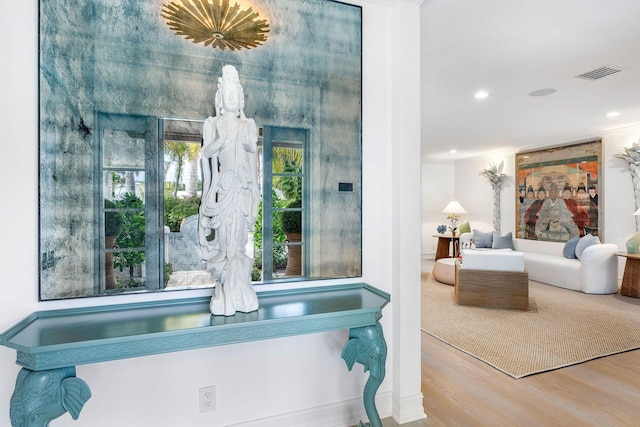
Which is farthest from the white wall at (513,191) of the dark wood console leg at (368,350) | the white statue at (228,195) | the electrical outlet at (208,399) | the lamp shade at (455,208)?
the electrical outlet at (208,399)

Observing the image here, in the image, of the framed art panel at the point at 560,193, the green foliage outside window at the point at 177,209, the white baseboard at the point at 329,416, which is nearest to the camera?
the green foliage outside window at the point at 177,209

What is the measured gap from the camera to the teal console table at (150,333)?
1.20m

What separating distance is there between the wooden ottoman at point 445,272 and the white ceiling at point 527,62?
217 centimetres

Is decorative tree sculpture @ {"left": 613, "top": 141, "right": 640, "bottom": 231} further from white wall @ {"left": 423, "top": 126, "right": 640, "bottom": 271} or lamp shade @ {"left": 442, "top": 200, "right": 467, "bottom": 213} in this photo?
lamp shade @ {"left": 442, "top": 200, "right": 467, "bottom": 213}

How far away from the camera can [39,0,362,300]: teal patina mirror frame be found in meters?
1.55

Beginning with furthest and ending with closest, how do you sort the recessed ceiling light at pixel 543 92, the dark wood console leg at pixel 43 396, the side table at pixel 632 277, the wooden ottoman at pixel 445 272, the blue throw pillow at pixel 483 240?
the blue throw pillow at pixel 483 240 < the wooden ottoman at pixel 445 272 < the side table at pixel 632 277 < the recessed ceiling light at pixel 543 92 < the dark wood console leg at pixel 43 396

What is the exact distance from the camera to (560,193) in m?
6.34

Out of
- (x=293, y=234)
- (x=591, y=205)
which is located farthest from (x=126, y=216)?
(x=591, y=205)

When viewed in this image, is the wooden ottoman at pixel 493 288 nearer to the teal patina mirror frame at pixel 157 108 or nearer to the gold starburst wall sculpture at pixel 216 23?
the teal patina mirror frame at pixel 157 108

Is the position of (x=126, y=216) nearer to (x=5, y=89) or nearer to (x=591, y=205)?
(x=5, y=89)

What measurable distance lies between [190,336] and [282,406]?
2.69ft

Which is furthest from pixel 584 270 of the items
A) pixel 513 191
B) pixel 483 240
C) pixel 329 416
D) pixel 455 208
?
pixel 329 416

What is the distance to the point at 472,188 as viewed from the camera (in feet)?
27.7

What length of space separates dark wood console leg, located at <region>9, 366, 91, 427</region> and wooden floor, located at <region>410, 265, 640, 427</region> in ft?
5.27
